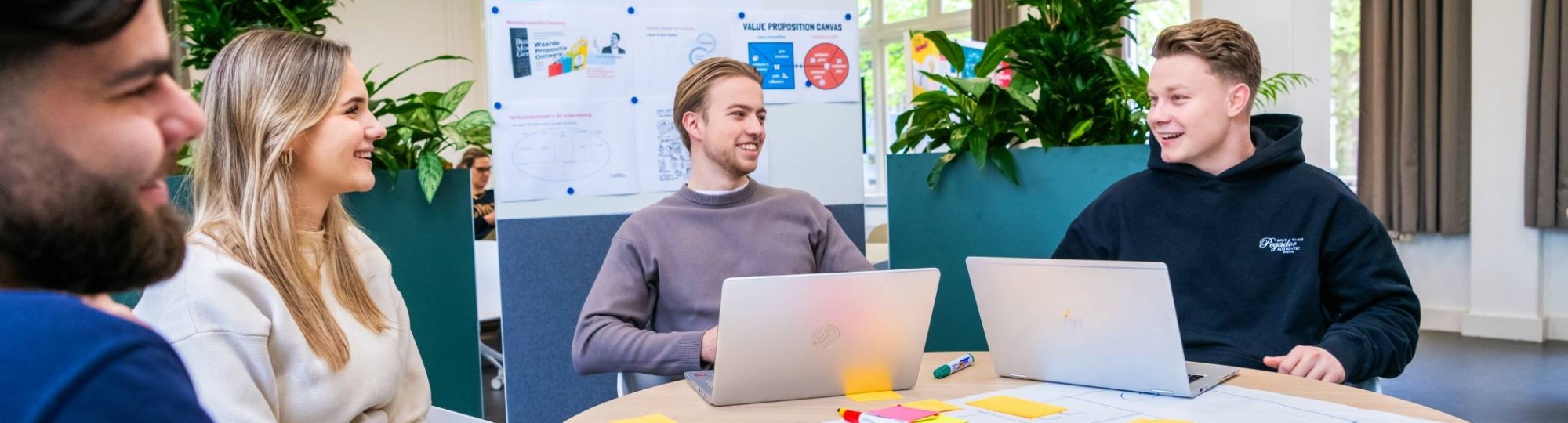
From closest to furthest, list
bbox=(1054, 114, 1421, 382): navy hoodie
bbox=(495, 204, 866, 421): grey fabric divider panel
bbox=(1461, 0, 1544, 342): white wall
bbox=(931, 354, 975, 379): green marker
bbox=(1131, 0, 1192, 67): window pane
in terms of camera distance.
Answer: bbox=(931, 354, 975, 379): green marker, bbox=(1054, 114, 1421, 382): navy hoodie, bbox=(495, 204, 866, 421): grey fabric divider panel, bbox=(1461, 0, 1544, 342): white wall, bbox=(1131, 0, 1192, 67): window pane

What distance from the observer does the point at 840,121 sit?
3.00 m

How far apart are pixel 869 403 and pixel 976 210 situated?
5.38 ft

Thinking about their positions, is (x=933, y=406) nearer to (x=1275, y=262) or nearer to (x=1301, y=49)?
(x=1275, y=262)

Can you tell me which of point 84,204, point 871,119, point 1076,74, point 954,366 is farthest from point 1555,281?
point 84,204

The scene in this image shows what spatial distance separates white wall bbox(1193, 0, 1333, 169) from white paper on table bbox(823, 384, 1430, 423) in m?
1.60

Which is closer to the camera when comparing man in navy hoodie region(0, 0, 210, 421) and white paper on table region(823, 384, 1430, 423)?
man in navy hoodie region(0, 0, 210, 421)

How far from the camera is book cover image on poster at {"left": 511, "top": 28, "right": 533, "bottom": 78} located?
106 inches

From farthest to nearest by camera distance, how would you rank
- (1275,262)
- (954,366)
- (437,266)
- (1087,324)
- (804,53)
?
(437,266)
(804,53)
(1275,262)
(954,366)
(1087,324)

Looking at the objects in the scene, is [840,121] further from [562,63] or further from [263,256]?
[263,256]

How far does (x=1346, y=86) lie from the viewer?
6383 millimetres

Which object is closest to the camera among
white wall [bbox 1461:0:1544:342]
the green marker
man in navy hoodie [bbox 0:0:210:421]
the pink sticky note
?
man in navy hoodie [bbox 0:0:210:421]

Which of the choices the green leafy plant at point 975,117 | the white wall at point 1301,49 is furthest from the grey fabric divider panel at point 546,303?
the white wall at point 1301,49

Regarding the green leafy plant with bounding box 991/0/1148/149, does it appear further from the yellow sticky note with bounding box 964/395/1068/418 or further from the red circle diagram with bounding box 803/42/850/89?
the yellow sticky note with bounding box 964/395/1068/418

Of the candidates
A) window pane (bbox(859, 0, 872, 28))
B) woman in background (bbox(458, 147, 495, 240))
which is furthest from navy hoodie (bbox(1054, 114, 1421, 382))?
window pane (bbox(859, 0, 872, 28))
